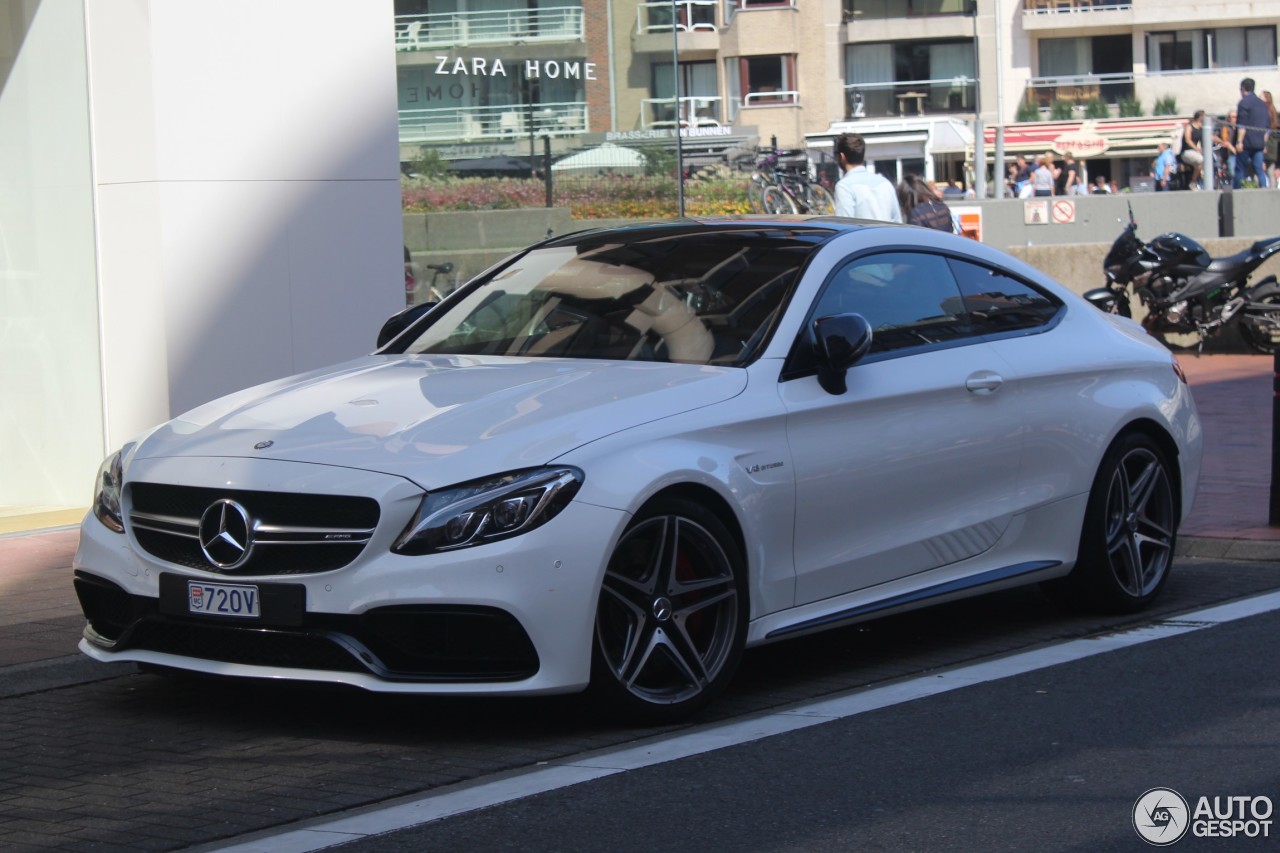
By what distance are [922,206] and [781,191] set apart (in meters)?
5.59

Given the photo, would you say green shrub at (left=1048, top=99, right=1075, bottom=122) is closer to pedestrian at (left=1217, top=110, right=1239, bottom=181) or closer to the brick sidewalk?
pedestrian at (left=1217, top=110, right=1239, bottom=181)

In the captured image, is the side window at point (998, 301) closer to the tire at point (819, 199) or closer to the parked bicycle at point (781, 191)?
the parked bicycle at point (781, 191)

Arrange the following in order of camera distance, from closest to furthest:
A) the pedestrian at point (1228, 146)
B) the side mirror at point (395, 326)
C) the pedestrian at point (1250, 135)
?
the side mirror at point (395, 326)
the pedestrian at point (1250, 135)
the pedestrian at point (1228, 146)

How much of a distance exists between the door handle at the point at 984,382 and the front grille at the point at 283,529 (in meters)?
2.49

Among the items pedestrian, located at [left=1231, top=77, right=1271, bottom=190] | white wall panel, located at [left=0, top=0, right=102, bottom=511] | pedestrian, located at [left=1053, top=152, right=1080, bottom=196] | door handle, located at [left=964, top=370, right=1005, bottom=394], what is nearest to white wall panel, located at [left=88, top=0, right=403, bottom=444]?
white wall panel, located at [left=0, top=0, right=102, bottom=511]

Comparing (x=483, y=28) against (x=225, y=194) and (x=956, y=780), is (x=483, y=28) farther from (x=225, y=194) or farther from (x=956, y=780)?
(x=956, y=780)

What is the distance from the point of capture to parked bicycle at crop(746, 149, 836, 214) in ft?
59.7

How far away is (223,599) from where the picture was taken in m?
5.45

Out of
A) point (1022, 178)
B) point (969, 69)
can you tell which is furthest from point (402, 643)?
point (969, 69)

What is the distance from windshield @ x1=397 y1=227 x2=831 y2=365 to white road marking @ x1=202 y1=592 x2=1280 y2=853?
3.91 ft

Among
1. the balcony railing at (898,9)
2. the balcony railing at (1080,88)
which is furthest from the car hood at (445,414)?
the balcony railing at (898,9)

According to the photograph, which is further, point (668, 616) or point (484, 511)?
point (668, 616)

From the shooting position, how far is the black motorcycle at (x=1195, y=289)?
17688mm

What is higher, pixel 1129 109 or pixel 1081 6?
pixel 1081 6
